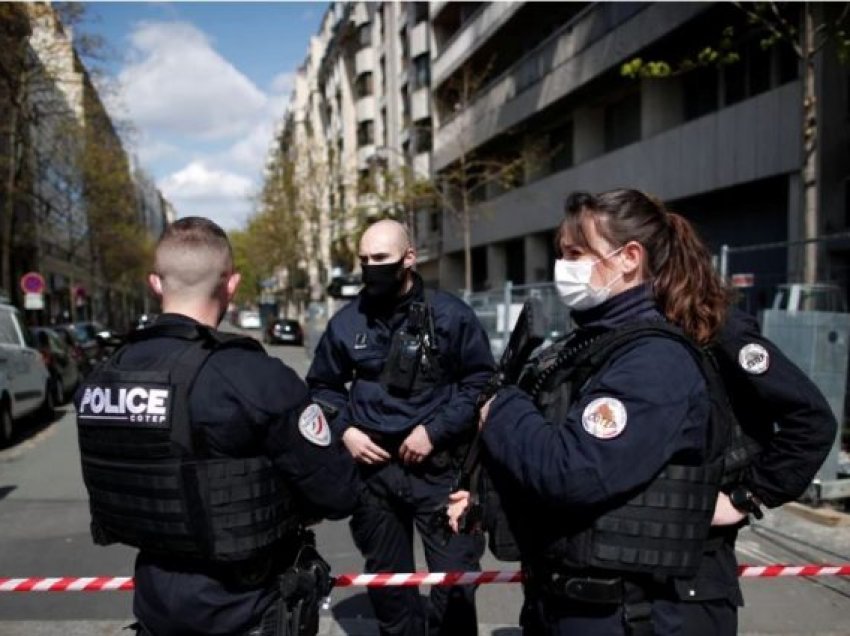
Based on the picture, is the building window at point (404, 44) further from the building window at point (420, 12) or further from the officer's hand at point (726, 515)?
the officer's hand at point (726, 515)

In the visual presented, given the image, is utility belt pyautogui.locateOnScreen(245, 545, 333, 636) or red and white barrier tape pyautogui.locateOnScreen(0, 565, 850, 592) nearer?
utility belt pyautogui.locateOnScreen(245, 545, 333, 636)

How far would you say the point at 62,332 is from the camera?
18188mm

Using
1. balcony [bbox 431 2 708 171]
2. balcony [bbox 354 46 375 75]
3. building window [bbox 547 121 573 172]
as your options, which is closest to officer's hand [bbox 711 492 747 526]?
balcony [bbox 431 2 708 171]

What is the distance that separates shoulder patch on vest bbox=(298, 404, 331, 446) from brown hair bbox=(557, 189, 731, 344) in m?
0.82

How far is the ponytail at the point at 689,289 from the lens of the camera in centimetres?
197

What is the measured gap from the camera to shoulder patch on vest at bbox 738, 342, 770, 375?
2.00 metres

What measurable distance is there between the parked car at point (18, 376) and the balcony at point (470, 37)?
17.7 meters

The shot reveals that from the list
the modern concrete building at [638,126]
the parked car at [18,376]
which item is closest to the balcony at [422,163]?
the modern concrete building at [638,126]

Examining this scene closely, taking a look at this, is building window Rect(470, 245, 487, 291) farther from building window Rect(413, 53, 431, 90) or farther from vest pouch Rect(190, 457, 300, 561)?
vest pouch Rect(190, 457, 300, 561)

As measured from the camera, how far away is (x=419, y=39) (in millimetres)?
35938

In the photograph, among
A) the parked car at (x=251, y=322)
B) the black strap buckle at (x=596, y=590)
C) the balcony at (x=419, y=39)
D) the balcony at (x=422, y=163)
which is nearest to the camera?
the black strap buckle at (x=596, y=590)

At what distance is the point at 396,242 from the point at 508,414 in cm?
161

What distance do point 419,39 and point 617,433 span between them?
36.6 meters

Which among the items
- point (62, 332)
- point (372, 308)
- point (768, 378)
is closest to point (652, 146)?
point (62, 332)
